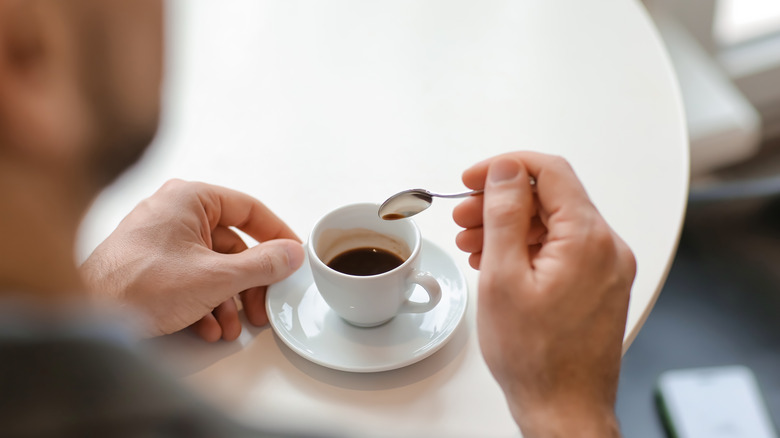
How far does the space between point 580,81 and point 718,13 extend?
1.17 metres

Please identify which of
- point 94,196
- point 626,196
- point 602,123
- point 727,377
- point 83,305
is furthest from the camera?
point 727,377

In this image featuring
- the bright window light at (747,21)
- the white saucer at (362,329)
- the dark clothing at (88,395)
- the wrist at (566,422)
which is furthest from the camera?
the bright window light at (747,21)

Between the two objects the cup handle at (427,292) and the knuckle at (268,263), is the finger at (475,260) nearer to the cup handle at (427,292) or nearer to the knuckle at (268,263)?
the cup handle at (427,292)

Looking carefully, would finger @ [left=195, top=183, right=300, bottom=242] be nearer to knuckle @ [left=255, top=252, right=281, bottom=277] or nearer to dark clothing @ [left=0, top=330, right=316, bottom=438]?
knuckle @ [left=255, top=252, right=281, bottom=277]

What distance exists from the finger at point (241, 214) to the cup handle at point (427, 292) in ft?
0.59

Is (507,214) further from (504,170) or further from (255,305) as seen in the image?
(255,305)

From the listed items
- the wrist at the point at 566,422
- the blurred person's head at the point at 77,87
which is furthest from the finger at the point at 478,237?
the blurred person's head at the point at 77,87

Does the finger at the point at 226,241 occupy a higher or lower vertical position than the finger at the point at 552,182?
lower

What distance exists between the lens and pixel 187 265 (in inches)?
31.5

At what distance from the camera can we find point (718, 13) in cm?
207

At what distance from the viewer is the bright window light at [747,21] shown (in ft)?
6.93

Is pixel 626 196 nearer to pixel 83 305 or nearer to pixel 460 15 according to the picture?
pixel 460 15

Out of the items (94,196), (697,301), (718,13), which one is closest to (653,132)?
(697,301)

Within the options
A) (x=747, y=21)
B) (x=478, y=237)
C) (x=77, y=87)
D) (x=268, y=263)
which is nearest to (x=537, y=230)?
(x=478, y=237)
